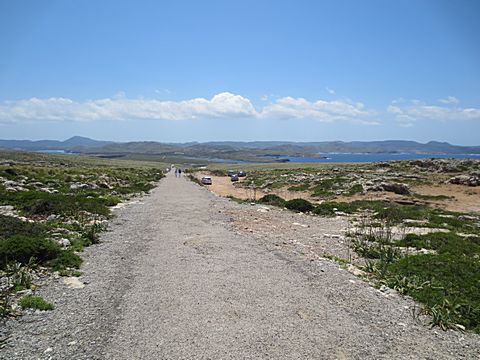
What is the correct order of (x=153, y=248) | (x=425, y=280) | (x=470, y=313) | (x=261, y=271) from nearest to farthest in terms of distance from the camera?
1. (x=470, y=313)
2. (x=425, y=280)
3. (x=261, y=271)
4. (x=153, y=248)

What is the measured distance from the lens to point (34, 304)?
718 cm

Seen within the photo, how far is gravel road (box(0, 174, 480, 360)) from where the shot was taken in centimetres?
577

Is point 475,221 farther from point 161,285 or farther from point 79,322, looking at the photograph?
point 79,322

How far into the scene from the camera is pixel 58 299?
7684 mm

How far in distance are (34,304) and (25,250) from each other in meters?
3.19

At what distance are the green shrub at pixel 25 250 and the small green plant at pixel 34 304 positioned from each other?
2.50m

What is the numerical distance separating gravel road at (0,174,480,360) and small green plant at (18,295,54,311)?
0.21m

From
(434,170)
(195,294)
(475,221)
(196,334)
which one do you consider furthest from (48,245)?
(434,170)

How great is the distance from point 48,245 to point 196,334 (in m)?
6.64

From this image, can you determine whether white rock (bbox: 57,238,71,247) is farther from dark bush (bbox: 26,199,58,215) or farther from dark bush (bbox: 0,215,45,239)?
dark bush (bbox: 26,199,58,215)

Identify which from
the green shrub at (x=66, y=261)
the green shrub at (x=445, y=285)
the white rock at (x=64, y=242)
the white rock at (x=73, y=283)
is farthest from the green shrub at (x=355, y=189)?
the white rock at (x=73, y=283)

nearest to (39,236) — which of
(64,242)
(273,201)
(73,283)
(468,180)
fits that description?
(64,242)

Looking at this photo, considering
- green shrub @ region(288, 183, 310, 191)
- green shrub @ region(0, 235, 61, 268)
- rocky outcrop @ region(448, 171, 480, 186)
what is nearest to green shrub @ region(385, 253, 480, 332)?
green shrub @ region(0, 235, 61, 268)

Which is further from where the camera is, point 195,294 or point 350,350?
point 195,294
